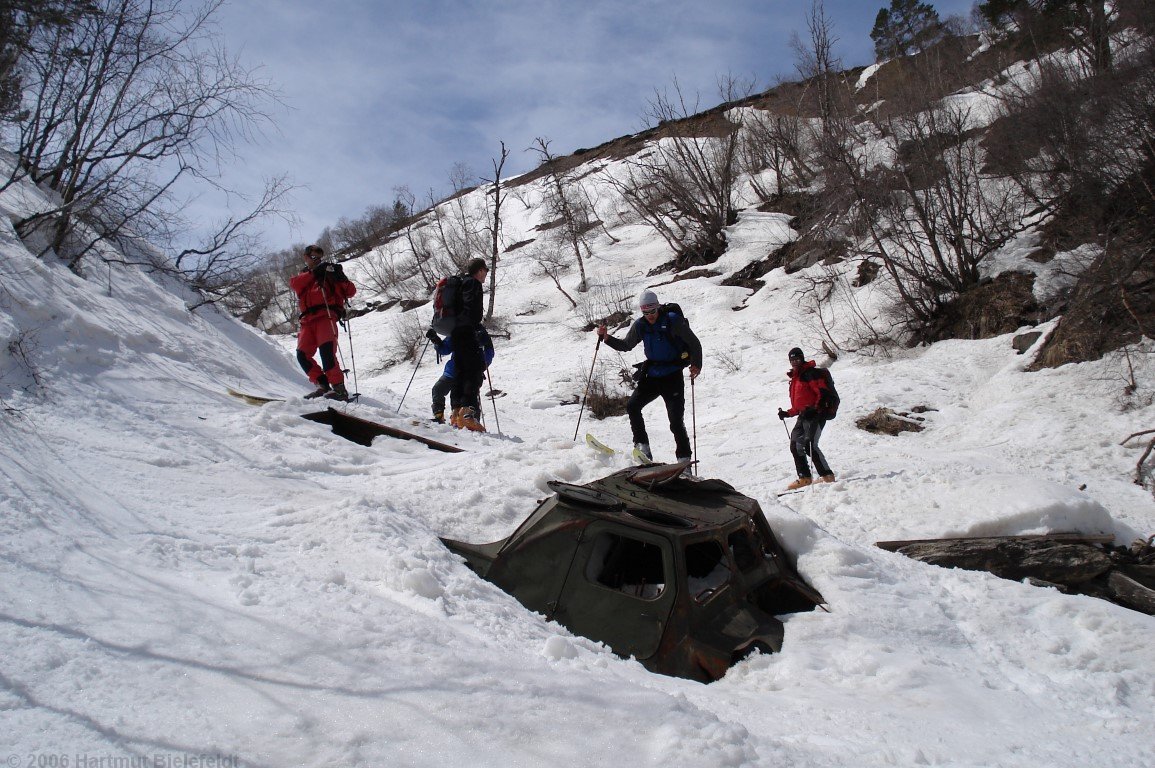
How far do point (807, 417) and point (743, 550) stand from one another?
4476 millimetres

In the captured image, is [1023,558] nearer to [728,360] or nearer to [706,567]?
[706,567]

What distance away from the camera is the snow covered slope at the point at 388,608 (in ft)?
6.97

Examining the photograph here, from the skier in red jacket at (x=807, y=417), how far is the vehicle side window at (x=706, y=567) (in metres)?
4.18

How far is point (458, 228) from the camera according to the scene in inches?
1871

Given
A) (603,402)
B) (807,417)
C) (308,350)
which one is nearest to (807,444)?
(807,417)

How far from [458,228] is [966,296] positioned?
1497 inches

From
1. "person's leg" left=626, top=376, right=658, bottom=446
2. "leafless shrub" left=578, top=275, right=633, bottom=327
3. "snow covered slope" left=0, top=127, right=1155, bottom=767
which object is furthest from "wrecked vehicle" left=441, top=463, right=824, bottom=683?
"leafless shrub" left=578, top=275, right=633, bottom=327

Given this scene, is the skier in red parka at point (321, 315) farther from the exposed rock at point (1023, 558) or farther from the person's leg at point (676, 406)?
the exposed rock at point (1023, 558)

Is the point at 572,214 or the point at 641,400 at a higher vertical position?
the point at 572,214

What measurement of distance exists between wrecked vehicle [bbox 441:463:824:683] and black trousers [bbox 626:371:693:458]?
10.1ft

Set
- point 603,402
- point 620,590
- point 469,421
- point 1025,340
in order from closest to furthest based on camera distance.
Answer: point 620,590, point 469,421, point 1025,340, point 603,402

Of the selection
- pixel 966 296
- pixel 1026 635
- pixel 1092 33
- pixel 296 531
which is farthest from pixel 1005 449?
pixel 1092 33

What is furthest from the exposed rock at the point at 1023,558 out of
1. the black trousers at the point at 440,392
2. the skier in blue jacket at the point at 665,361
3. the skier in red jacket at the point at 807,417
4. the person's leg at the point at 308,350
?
the person's leg at the point at 308,350

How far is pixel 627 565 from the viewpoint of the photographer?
437 centimetres
